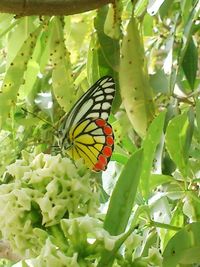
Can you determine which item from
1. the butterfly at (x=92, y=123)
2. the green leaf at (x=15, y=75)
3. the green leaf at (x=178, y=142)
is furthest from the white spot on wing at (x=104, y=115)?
the green leaf at (x=15, y=75)

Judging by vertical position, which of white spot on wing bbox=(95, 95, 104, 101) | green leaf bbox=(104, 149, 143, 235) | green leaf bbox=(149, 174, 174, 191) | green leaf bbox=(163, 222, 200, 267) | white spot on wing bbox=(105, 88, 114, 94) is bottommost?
green leaf bbox=(163, 222, 200, 267)

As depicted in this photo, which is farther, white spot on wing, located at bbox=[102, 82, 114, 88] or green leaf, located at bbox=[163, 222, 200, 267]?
white spot on wing, located at bbox=[102, 82, 114, 88]

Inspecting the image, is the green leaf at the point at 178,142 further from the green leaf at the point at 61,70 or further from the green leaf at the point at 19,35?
the green leaf at the point at 19,35

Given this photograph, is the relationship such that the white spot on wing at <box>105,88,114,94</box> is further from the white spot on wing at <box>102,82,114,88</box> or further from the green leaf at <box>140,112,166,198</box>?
the green leaf at <box>140,112,166,198</box>

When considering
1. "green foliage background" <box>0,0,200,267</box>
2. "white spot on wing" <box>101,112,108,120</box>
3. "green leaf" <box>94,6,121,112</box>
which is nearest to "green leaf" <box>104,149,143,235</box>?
"green foliage background" <box>0,0,200,267</box>

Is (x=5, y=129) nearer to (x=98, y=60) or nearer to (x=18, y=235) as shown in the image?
(x=98, y=60)

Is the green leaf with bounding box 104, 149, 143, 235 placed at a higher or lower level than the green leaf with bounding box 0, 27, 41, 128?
lower

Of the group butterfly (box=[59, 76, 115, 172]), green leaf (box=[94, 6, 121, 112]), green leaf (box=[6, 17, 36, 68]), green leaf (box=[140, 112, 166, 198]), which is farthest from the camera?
green leaf (box=[6, 17, 36, 68])
